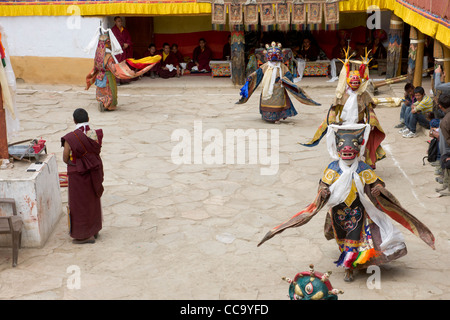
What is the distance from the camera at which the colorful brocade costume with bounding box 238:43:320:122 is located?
12742mm

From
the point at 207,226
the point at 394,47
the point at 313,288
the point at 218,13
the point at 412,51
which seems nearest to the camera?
the point at 313,288

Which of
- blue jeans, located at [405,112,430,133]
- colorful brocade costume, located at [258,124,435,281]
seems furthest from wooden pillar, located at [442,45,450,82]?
colorful brocade costume, located at [258,124,435,281]

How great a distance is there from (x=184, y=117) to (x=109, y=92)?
5.53 feet

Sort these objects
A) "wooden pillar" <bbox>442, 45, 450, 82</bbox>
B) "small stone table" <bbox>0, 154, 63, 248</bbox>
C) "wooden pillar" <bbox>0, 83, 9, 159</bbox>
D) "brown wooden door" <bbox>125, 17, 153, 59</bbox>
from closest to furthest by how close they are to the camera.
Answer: "small stone table" <bbox>0, 154, 63, 248</bbox>, "wooden pillar" <bbox>0, 83, 9, 159</bbox>, "wooden pillar" <bbox>442, 45, 450, 82</bbox>, "brown wooden door" <bbox>125, 17, 153, 59</bbox>

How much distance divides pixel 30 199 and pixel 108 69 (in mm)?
Answer: 6660

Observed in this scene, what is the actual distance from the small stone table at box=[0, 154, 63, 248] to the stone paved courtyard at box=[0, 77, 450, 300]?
0.19 m

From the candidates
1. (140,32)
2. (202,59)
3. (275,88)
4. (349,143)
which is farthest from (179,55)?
(349,143)

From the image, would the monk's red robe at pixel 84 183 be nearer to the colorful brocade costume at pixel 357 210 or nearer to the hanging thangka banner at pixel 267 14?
the colorful brocade costume at pixel 357 210

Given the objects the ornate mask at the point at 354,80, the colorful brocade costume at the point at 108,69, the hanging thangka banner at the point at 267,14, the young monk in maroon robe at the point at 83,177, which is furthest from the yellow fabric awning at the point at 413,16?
the young monk in maroon robe at the point at 83,177

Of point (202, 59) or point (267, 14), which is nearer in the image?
point (267, 14)

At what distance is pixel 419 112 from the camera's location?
38.3 ft

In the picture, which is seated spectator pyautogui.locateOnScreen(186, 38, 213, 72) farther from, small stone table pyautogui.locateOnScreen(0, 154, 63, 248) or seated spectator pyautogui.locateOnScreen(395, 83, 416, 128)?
small stone table pyautogui.locateOnScreen(0, 154, 63, 248)

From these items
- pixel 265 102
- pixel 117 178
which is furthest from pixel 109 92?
pixel 117 178

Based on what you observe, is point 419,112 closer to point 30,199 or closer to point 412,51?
point 412,51
